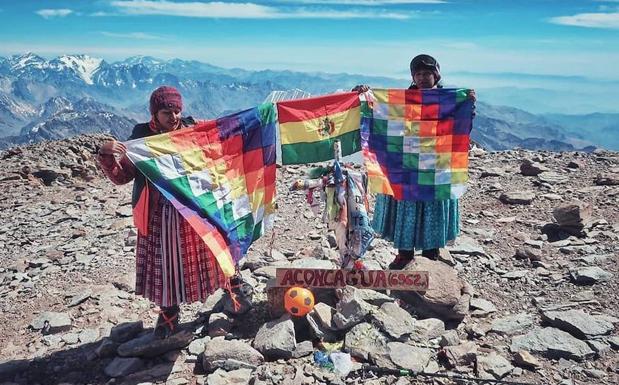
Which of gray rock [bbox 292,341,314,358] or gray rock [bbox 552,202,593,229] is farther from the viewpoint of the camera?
gray rock [bbox 552,202,593,229]

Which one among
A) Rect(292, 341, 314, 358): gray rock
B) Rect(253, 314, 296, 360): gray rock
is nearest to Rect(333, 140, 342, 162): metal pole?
Rect(253, 314, 296, 360): gray rock

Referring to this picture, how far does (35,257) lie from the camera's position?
350 inches

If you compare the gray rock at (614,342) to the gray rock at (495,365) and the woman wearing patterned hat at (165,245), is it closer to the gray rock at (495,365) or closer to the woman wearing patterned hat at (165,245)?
the gray rock at (495,365)

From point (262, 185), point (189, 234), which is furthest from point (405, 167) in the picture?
point (189, 234)

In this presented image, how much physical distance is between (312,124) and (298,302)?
215 centimetres

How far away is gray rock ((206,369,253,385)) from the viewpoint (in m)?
4.85

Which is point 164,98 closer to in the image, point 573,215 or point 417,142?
point 417,142

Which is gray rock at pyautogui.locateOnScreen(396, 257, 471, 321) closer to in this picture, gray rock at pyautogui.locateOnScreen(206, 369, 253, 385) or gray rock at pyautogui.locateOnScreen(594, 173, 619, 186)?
gray rock at pyautogui.locateOnScreen(206, 369, 253, 385)

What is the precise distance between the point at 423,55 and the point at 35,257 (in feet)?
25.5

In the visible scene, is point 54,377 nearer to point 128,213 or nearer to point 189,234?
point 189,234

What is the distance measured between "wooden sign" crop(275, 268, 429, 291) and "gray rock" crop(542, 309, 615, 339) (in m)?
1.62

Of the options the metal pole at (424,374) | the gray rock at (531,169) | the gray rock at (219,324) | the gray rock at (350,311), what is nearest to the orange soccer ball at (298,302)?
the gray rock at (350,311)

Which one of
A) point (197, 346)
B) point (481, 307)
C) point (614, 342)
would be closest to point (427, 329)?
point (481, 307)

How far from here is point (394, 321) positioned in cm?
539
